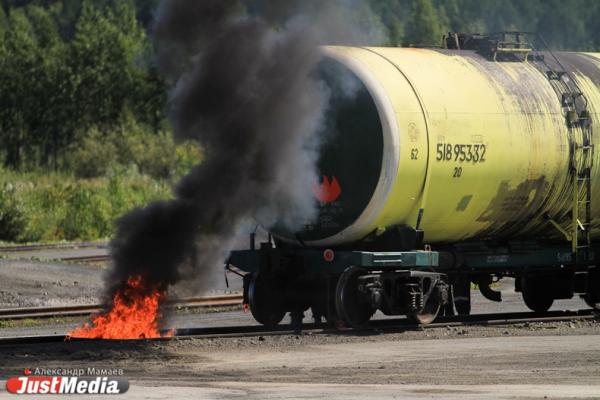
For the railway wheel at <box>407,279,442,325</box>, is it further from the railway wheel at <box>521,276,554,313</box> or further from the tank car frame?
the railway wheel at <box>521,276,554,313</box>

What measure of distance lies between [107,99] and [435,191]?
6068cm

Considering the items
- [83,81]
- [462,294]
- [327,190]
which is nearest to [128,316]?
[327,190]

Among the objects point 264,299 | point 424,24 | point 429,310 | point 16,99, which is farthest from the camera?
point 424,24

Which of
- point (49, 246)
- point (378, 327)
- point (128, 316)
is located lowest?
point (378, 327)

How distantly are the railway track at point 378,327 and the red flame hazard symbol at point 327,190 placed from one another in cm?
184

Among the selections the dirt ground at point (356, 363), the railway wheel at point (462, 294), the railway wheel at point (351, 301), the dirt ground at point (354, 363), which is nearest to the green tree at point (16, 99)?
the dirt ground at point (354, 363)

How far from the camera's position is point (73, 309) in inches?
854

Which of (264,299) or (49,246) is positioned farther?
(49,246)

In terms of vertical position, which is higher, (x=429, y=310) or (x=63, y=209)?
(x=63, y=209)

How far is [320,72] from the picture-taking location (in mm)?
17812

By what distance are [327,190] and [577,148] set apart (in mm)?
4127

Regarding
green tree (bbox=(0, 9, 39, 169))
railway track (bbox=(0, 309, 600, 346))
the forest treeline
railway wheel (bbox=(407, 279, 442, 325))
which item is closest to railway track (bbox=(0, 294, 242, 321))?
railway track (bbox=(0, 309, 600, 346))

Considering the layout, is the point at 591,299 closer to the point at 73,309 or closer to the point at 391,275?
the point at 391,275

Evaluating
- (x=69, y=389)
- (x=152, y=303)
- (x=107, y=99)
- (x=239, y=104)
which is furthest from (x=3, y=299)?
(x=107, y=99)
